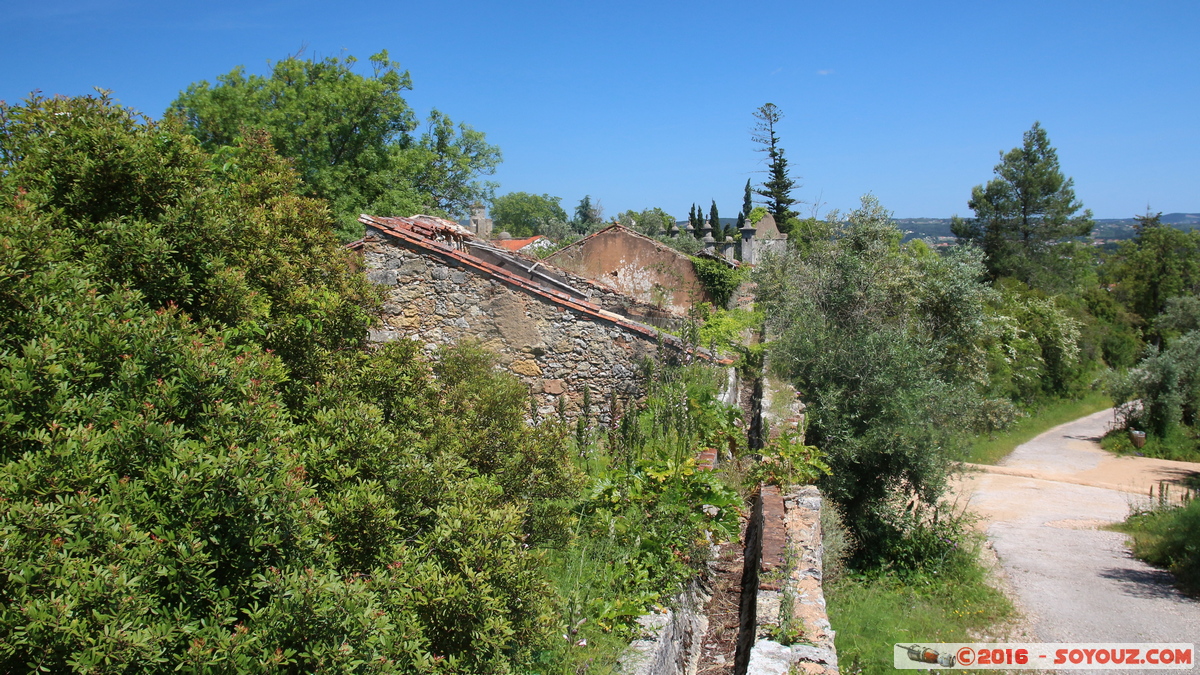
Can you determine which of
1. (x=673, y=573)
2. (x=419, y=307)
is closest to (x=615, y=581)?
(x=673, y=573)

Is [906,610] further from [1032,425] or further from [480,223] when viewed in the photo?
[1032,425]

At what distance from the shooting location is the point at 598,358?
946 cm

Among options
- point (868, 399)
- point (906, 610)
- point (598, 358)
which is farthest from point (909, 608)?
point (598, 358)

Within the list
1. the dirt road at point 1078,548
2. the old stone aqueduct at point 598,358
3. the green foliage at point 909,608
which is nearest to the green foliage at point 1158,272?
the dirt road at point 1078,548

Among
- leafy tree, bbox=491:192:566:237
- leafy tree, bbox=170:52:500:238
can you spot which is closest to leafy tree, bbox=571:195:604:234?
leafy tree, bbox=491:192:566:237

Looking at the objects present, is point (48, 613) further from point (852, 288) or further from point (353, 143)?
point (353, 143)

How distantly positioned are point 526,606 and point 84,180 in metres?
2.81

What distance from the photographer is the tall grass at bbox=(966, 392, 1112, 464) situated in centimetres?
2514

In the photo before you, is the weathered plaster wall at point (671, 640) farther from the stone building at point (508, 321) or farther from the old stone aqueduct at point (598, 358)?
the stone building at point (508, 321)

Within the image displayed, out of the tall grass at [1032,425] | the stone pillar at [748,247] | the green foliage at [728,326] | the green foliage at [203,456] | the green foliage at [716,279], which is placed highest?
the stone pillar at [748,247]

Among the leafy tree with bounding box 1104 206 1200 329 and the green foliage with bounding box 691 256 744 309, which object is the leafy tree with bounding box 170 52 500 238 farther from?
the leafy tree with bounding box 1104 206 1200 329

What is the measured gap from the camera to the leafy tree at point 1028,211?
47.7 meters

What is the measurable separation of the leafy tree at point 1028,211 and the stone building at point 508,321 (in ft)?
151

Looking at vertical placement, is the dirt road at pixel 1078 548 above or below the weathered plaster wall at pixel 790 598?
below
